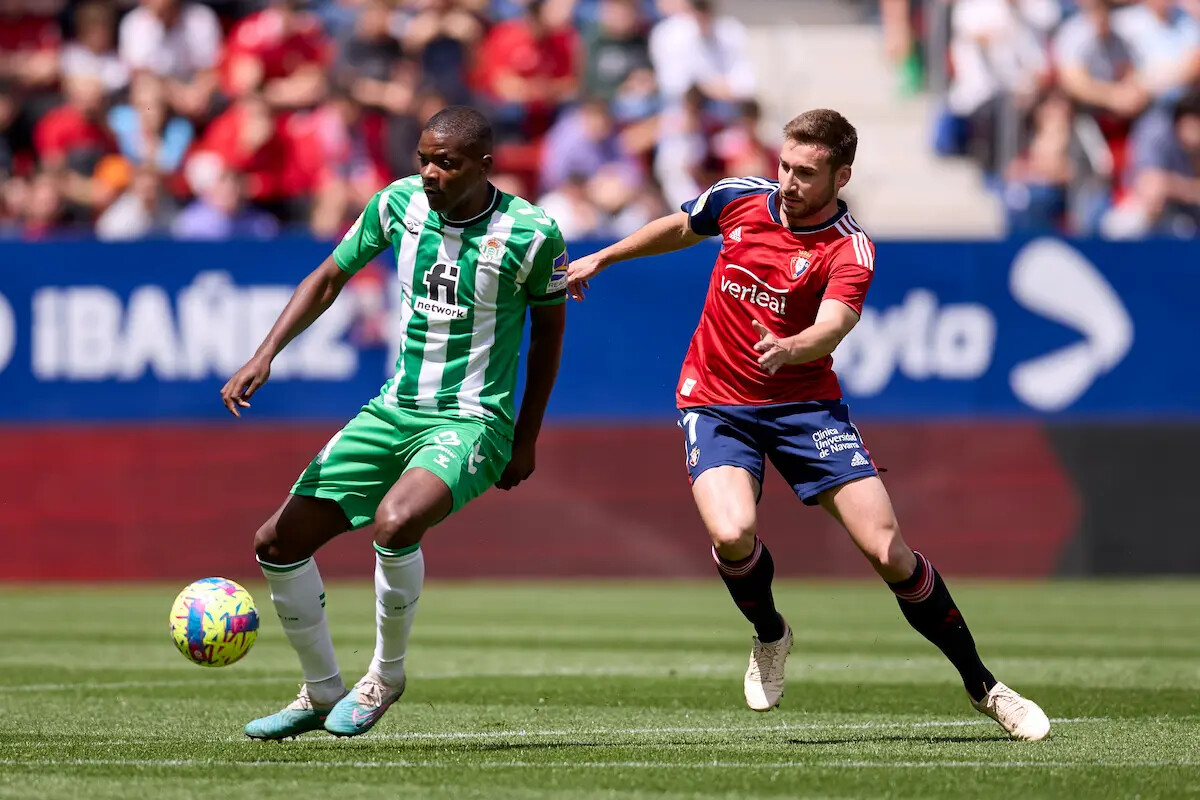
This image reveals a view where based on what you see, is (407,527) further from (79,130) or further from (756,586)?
(79,130)

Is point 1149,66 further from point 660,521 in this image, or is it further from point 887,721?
point 887,721

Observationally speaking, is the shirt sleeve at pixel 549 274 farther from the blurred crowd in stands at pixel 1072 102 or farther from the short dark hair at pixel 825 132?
the blurred crowd in stands at pixel 1072 102

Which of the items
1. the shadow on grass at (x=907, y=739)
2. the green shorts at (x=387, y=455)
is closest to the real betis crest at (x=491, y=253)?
the green shorts at (x=387, y=455)

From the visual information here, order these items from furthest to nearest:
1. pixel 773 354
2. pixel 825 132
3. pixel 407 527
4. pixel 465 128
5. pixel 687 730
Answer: pixel 687 730
pixel 825 132
pixel 465 128
pixel 407 527
pixel 773 354

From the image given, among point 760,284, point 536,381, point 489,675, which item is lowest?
point 489,675

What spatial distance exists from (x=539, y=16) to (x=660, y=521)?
5497mm

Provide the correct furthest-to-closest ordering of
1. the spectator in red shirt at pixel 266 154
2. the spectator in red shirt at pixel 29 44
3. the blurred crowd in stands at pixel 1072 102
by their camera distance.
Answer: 1. the spectator in red shirt at pixel 29 44
2. the blurred crowd in stands at pixel 1072 102
3. the spectator in red shirt at pixel 266 154

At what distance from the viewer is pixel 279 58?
17906 mm

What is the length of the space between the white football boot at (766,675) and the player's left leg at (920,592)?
2.04 feet

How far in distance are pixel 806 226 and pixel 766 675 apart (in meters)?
1.88

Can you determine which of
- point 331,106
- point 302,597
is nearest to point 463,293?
point 302,597

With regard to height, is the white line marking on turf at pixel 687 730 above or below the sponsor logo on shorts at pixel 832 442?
below

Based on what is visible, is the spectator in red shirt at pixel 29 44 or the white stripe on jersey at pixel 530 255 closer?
the white stripe on jersey at pixel 530 255

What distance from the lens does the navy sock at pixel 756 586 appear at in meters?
7.79
